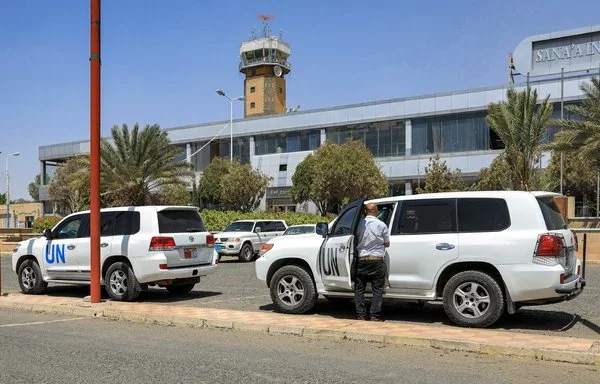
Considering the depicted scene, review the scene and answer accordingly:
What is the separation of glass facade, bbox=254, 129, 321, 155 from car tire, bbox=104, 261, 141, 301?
4886cm

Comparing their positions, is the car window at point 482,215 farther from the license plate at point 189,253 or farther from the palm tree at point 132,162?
the palm tree at point 132,162

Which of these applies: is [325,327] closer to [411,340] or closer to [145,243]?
[411,340]

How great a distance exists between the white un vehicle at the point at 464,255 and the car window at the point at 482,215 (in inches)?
0.6

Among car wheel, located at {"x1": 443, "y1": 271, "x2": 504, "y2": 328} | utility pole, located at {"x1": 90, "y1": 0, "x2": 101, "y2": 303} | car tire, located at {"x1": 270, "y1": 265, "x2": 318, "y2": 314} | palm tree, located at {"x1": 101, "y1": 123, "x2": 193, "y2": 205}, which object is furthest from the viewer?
palm tree, located at {"x1": 101, "y1": 123, "x2": 193, "y2": 205}

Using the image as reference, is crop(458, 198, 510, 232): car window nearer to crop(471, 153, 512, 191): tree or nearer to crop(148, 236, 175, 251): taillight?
crop(148, 236, 175, 251): taillight

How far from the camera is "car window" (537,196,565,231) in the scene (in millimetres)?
8523

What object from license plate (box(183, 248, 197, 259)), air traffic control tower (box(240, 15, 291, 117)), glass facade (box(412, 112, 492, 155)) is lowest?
license plate (box(183, 248, 197, 259))

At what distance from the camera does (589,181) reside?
4462 cm

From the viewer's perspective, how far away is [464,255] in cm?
871

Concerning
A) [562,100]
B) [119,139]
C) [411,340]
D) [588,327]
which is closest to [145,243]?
[411,340]

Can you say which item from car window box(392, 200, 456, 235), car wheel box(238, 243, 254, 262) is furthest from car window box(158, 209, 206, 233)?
car wheel box(238, 243, 254, 262)

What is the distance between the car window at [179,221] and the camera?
1237cm

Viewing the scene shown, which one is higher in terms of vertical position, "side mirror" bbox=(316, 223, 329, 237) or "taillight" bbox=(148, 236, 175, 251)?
"side mirror" bbox=(316, 223, 329, 237)

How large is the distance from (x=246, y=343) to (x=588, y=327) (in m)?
4.89
